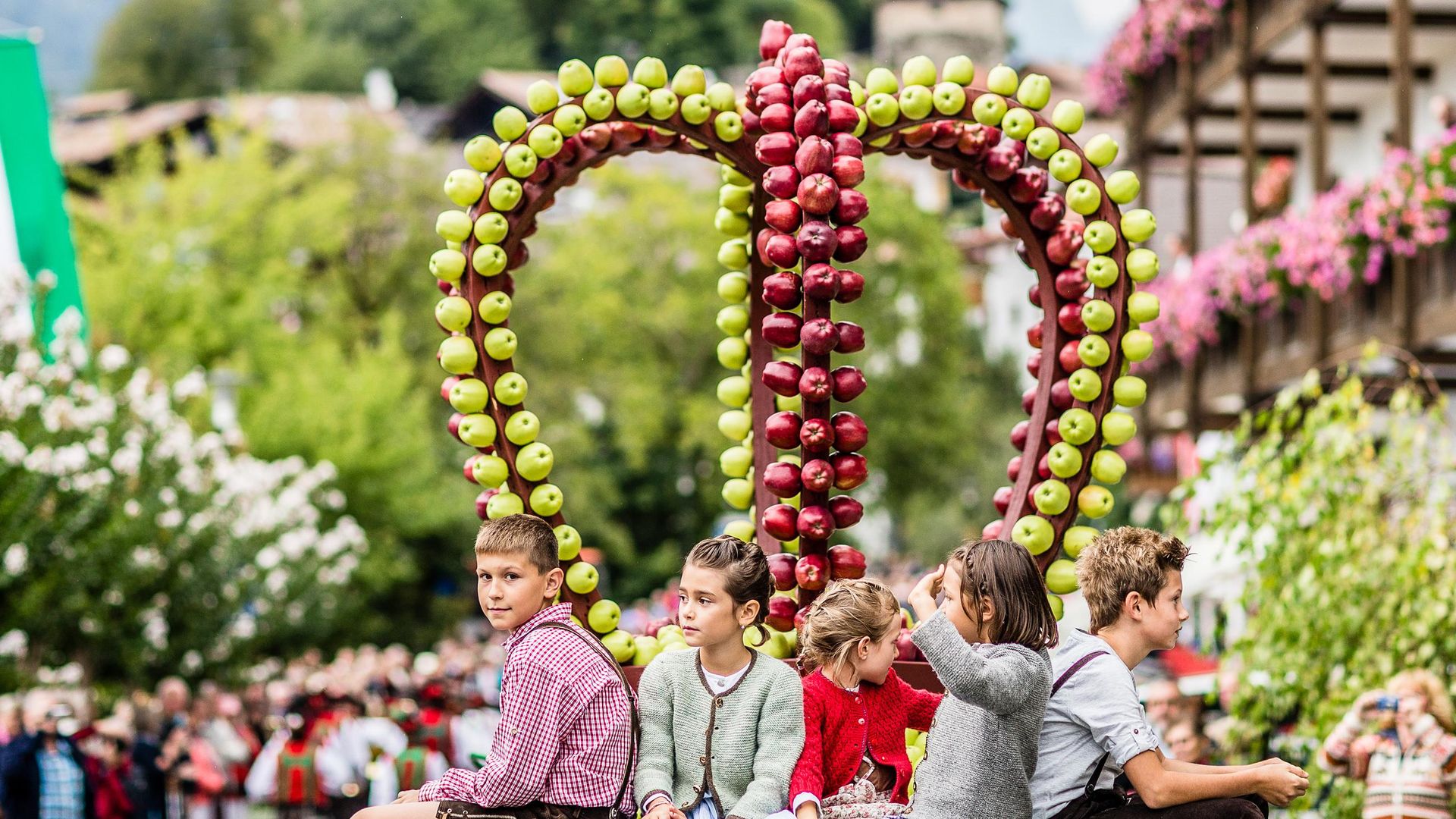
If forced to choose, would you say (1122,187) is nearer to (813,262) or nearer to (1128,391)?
(1128,391)

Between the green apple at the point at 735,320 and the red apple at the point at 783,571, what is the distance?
3.01 feet

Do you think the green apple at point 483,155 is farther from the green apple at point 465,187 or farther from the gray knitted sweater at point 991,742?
the gray knitted sweater at point 991,742

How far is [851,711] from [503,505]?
139cm

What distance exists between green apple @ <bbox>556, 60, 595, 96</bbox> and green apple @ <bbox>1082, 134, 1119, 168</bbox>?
159 centimetres

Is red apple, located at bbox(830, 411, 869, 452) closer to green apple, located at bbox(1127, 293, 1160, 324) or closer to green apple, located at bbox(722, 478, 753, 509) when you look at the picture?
green apple, located at bbox(722, 478, 753, 509)

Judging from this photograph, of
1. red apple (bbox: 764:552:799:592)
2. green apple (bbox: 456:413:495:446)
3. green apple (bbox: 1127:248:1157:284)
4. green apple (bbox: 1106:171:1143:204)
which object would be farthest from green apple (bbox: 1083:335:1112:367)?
green apple (bbox: 456:413:495:446)

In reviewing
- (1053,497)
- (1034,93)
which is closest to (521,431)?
(1053,497)

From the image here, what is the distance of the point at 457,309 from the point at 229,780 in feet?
39.0

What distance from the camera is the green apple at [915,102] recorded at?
555 centimetres

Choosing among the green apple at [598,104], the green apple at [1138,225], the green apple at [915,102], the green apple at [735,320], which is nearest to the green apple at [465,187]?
the green apple at [598,104]

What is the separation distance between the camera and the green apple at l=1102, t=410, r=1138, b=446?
5.56 m

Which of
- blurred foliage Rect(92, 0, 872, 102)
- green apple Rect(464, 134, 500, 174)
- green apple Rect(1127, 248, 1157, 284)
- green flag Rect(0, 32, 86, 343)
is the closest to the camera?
green apple Rect(464, 134, 500, 174)

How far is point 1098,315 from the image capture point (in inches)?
219

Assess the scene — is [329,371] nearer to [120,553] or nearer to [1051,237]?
[120,553]
